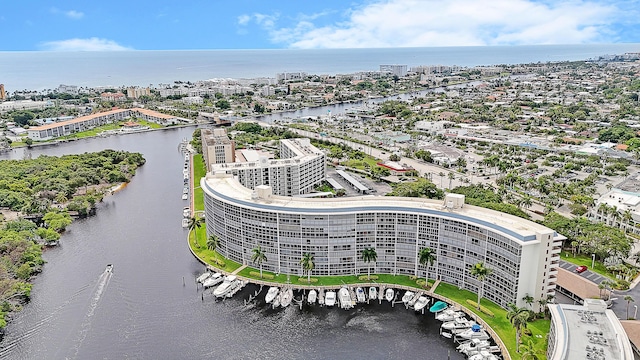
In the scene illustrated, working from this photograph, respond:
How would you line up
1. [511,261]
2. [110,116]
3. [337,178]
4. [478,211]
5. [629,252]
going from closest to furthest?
[511,261] → [478,211] → [629,252] → [337,178] → [110,116]

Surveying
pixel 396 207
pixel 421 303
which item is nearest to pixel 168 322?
pixel 421 303

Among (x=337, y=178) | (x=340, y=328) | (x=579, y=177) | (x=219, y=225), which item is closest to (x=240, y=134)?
(x=337, y=178)

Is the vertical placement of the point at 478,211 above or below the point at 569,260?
above

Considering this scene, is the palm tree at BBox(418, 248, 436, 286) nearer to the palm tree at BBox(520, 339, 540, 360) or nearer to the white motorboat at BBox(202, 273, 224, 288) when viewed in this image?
the palm tree at BBox(520, 339, 540, 360)

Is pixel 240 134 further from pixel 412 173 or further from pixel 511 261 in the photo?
pixel 511 261

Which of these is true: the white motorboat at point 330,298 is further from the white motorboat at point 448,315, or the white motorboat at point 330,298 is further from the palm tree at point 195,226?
the palm tree at point 195,226

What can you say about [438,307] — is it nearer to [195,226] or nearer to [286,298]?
[286,298]

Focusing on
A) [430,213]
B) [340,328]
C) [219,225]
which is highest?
[430,213]
